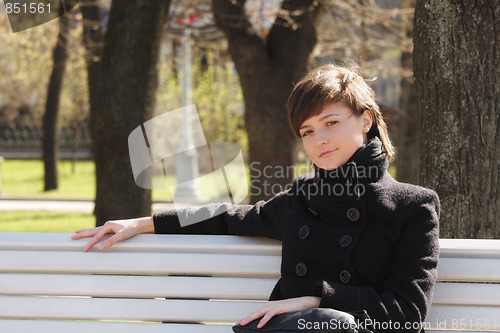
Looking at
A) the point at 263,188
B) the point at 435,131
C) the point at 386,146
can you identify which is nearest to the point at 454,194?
the point at 435,131

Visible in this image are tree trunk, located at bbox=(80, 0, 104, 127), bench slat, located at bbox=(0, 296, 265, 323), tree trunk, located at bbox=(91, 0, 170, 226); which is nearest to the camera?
bench slat, located at bbox=(0, 296, 265, 323)

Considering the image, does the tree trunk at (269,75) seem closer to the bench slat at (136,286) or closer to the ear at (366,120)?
the bench slat at (136,286)

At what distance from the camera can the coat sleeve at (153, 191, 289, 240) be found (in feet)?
7.22

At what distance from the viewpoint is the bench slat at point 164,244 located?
2.23 m

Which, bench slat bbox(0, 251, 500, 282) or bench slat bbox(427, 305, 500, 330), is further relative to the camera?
bench slat bbox(0, 251, 500, 282)

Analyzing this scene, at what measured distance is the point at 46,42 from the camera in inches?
648

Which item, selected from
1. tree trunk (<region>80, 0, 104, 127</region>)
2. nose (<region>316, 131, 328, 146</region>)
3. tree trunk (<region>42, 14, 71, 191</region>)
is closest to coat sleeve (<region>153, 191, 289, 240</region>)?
nose (<region>316, 131, 328, 146</region>)

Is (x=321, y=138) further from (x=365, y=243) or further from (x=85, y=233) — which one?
(x=85, y=233)

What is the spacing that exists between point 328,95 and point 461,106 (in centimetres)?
110

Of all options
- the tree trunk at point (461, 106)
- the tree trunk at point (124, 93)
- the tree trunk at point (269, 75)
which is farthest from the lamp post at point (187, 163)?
the tree trunk at point (461, 106)

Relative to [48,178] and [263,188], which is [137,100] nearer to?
[263,188]

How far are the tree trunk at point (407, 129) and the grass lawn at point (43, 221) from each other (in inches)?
172

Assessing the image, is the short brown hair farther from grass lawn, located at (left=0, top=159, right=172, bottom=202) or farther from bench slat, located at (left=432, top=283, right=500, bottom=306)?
grass lawn, located at (left=0, top=159, right=172, bottom=202)

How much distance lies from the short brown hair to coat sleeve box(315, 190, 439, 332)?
1.15 ft
